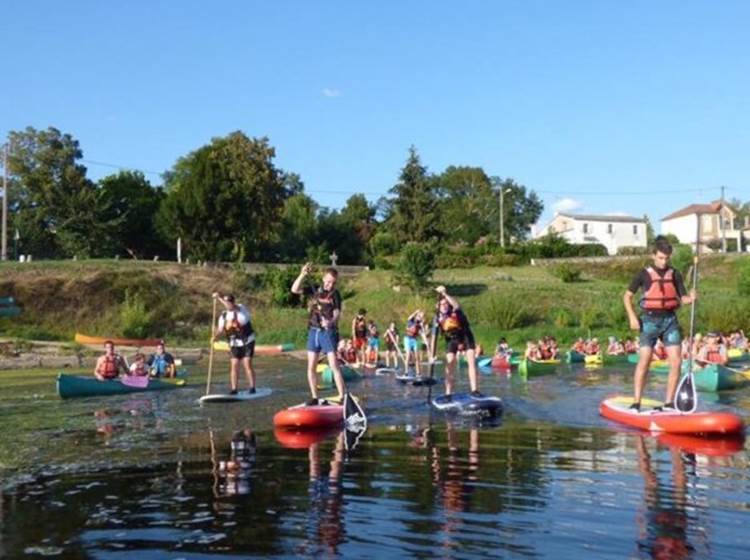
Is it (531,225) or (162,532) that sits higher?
(531,225)

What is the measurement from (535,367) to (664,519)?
57.6 feet

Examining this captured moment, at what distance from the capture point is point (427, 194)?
225 feet

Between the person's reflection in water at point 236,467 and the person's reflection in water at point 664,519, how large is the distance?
3.42 meters

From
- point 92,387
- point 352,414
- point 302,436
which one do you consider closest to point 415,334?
point 92,387

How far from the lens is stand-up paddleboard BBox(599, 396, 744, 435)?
10289 millimetres

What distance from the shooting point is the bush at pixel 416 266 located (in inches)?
1902

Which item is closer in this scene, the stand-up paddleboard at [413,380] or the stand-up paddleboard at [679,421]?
the stand-up paddleboard at [679,421]

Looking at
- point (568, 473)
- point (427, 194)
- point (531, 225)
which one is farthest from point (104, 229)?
point (531, 225)

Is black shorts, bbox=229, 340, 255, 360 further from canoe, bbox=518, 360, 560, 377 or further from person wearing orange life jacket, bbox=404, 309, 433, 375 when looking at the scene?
canoe, bbox=518, 360, 560, 377

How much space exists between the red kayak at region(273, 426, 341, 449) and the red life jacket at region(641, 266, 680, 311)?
173 inches

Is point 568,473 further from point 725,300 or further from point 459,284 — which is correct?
point 459,284

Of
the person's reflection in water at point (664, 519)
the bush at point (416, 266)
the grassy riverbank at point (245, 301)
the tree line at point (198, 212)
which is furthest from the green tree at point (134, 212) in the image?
the person's reflection in water at point (664, 519)

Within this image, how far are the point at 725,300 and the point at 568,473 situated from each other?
38.7 metres

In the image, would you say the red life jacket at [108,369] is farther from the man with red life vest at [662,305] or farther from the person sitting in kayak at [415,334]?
the man with red life vest at [662,305]
